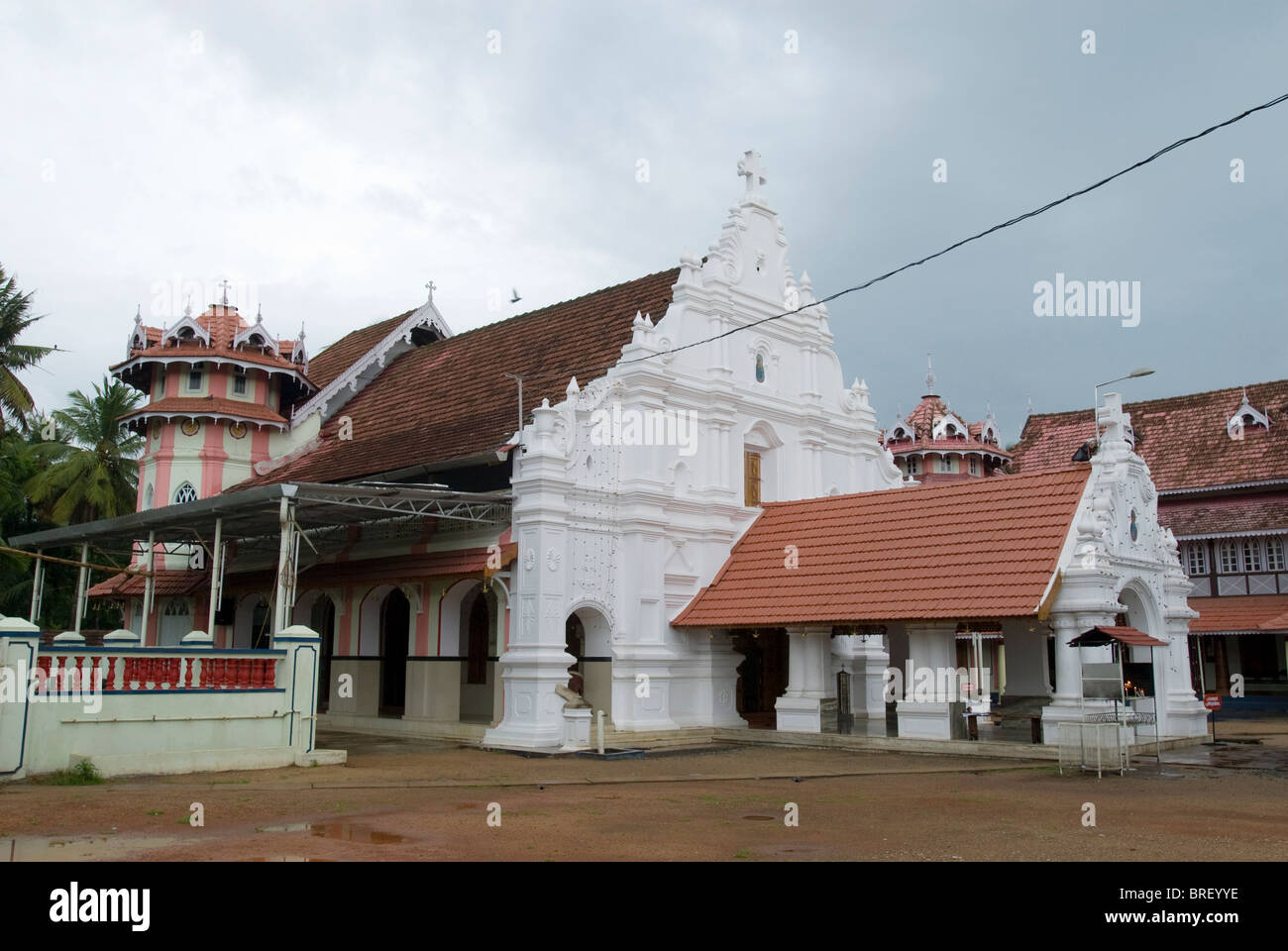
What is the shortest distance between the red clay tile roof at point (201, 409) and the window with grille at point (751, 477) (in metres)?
11.7

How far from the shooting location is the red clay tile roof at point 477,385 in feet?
73.6

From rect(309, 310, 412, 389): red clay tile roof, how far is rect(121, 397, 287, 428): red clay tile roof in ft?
7.95

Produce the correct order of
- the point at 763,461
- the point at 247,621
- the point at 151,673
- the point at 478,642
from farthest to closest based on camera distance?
the point at 247,621
the point at 763,461
the point at 478,642
the point at 151,673

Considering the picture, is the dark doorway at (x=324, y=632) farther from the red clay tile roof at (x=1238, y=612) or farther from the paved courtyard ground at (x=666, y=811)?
the red clay tile roof at (x=1238, y=612)

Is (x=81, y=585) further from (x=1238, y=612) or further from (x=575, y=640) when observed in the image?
(x=1238, y=612)

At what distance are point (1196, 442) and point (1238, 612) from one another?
6.41 meters

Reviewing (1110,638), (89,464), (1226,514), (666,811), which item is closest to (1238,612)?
(1226,514)

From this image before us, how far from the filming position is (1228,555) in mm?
32281

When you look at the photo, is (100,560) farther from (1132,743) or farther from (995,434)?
(995,434)

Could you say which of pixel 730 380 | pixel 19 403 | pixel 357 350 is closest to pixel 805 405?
pixel 730 380

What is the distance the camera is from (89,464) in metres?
39.0

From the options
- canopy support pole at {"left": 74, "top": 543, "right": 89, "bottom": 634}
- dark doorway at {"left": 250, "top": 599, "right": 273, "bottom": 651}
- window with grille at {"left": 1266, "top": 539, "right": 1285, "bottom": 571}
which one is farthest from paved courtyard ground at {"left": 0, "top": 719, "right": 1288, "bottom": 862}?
window with grille at {"left": 1266, "top": 539, "right": 1285, "bottom": 571}

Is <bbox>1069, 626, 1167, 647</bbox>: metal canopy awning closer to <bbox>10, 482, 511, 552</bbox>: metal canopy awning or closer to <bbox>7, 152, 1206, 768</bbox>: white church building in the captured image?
<bbox>7, 152, 1206, 768</bbox>: white church building

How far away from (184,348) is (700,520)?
13310 millimetres
